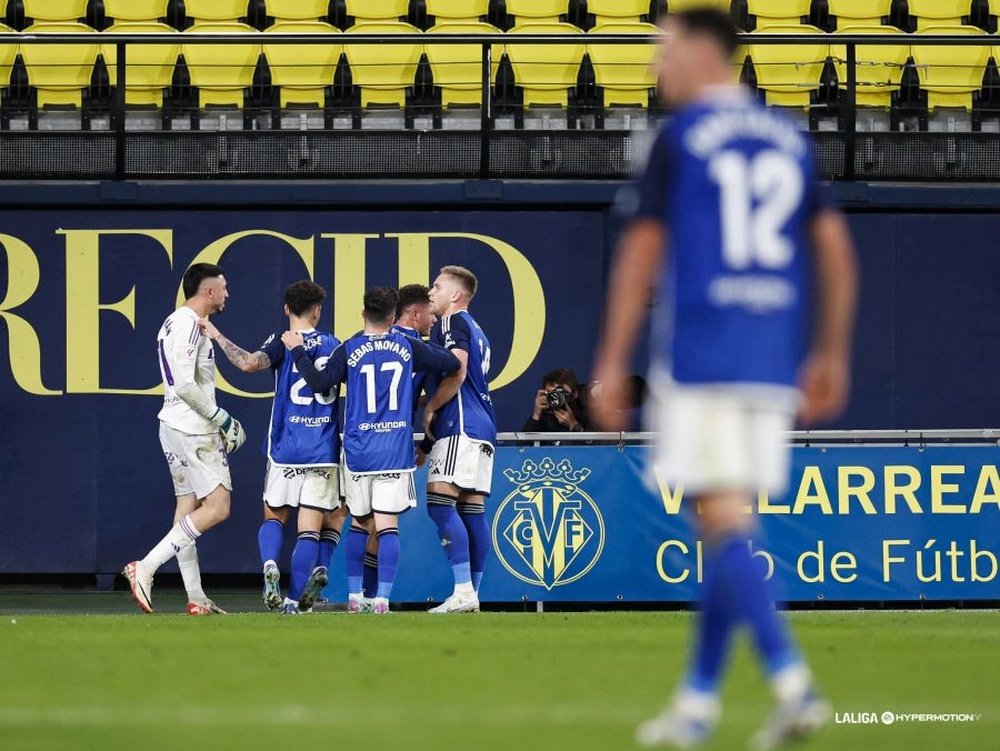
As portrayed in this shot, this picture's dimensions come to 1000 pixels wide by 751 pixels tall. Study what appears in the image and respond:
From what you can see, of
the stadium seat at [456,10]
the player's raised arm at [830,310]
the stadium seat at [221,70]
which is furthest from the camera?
the stadium seat at [456,10]

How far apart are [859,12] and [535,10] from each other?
3.20m

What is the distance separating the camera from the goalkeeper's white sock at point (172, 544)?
10.7 metres

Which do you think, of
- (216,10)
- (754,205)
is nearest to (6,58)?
(216,10)

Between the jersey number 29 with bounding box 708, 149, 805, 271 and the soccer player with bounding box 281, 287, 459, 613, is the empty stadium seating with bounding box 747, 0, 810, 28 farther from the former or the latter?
the jersey number 29 with bounding box 708, 149, 805, 271

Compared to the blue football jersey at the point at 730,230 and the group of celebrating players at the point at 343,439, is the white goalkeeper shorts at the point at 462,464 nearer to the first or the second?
the group of celebrating players at the point at 343,439

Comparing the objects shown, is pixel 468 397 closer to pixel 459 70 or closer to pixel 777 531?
pixel 777 531

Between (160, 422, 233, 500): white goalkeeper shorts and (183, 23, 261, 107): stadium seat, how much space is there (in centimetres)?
513

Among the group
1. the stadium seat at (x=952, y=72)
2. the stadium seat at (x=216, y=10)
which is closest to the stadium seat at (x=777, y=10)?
the stadium seat at (x=952, y=72)

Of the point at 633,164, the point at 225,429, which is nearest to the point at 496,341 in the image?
the point at 633,164

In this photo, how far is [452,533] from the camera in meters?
10.8

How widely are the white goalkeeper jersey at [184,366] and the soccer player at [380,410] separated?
0.59 metres

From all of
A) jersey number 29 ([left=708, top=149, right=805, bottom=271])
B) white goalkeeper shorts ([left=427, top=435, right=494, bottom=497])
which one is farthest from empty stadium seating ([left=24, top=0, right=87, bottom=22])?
jersey number 29 ([left=708, top=149, right=805, bottom=271])

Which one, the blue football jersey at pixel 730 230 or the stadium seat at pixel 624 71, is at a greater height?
the stadium seat at pixel 624 71

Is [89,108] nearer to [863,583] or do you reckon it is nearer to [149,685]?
[863,583]
